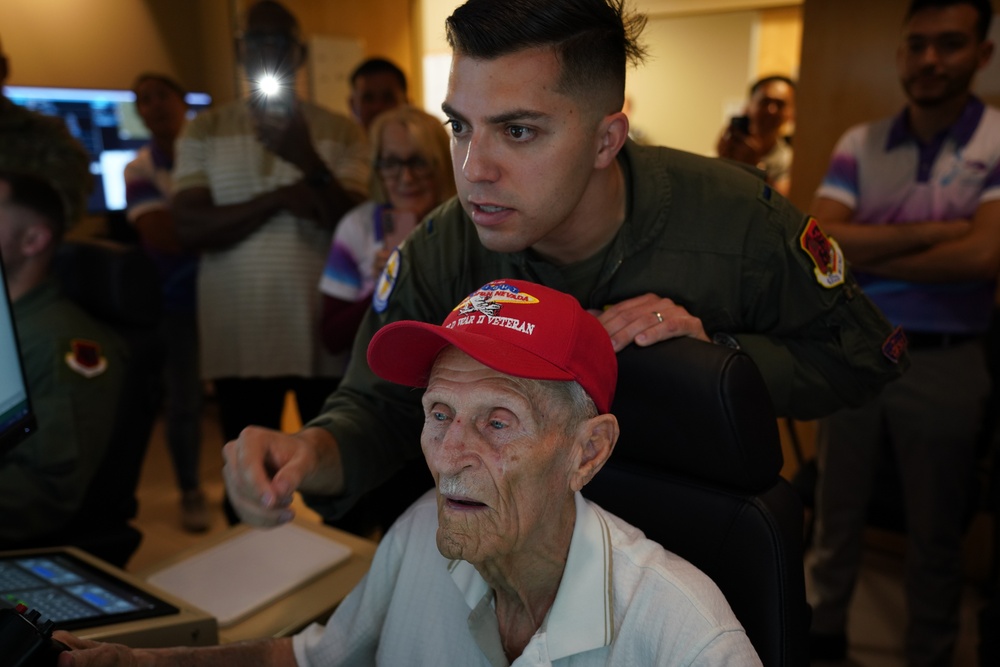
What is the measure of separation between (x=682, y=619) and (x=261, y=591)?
0.75 meters

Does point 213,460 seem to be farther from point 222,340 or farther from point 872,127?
point 872,127

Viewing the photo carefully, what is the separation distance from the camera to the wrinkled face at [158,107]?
11.1 ft

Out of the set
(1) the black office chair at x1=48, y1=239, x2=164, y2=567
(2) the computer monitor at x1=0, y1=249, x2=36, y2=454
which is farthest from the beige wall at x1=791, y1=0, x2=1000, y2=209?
(2) the computer monitor at x1=0, y1=249, x2=36, y2=454

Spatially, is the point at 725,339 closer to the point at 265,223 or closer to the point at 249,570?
the point at 249,570

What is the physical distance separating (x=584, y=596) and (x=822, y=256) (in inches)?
29.8

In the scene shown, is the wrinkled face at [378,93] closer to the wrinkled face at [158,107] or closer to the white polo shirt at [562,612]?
the wrinkled face at [158,107]

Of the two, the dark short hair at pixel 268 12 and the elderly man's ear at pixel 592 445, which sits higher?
the dark short hair at pixel 268 12

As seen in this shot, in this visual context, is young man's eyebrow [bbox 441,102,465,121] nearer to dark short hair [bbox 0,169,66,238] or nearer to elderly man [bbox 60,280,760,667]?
elderly man [bbox 60,280,760,667]

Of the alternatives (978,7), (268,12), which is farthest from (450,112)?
(978,7)

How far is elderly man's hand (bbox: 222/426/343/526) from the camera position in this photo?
104cm

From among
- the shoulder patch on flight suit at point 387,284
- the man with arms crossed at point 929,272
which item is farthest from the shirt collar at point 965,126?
the shoulder patch on flight suit at point 387,284

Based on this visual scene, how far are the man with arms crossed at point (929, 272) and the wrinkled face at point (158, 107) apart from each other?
2.57 metres

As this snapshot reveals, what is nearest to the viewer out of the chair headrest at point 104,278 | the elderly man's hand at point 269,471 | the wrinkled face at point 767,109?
the elderly man's hand at point 269,471

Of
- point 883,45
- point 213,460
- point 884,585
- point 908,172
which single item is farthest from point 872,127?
point 213,460
